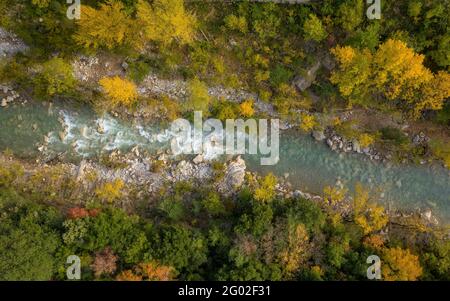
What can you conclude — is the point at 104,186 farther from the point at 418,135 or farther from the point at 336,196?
the point at 418,135

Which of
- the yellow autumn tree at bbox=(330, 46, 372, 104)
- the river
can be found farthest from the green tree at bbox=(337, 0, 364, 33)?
the river

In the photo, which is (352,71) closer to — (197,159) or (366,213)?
(366,213)

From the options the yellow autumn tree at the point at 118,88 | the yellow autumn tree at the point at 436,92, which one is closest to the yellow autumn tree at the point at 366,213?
the yellow autumn tree at the point at 436,92

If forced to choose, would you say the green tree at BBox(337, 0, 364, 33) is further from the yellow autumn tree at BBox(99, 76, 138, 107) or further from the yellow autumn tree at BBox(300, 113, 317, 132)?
the yellow autumn tree at BBox(99, 76, 138, 107)

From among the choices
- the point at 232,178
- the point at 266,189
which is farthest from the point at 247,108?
the point at 266,189
